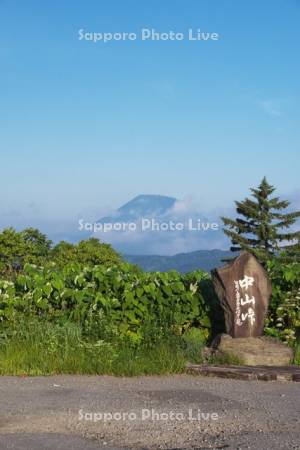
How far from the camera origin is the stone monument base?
10.3 metres

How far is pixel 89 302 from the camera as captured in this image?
11.1 m

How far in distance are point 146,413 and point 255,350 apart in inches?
151

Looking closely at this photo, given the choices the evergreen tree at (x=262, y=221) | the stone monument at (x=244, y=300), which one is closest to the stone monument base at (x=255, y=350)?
the stone monument at (x=244, y=300)

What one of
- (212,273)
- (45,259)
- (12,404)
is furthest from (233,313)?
(45,259)

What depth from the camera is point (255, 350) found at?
10.5m

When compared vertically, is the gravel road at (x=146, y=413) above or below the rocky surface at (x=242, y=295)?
below

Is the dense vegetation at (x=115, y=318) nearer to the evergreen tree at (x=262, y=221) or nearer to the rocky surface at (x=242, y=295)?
the rocky surface at (x=242, y=295)

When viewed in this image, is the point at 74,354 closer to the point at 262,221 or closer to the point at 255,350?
the point at 255,350

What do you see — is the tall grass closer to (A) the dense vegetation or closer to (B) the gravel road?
(A) the dense vegetation

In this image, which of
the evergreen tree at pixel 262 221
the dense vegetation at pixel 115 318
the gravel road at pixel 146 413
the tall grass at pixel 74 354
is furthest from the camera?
the evergreen tree at pixel 262 221

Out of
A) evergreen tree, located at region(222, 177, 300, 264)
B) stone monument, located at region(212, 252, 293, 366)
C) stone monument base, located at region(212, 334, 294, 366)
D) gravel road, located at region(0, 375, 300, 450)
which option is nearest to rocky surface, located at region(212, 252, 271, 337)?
stone monument, located at region(212, 252, 293, 366)

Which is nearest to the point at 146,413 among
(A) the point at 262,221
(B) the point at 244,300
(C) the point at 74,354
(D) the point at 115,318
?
(C) the point at 74,354

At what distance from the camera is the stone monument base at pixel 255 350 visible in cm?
1034

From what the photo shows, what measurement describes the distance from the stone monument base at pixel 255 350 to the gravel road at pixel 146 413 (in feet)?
4.01
